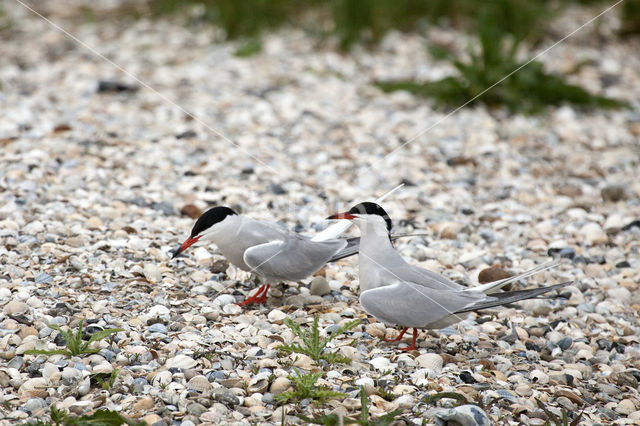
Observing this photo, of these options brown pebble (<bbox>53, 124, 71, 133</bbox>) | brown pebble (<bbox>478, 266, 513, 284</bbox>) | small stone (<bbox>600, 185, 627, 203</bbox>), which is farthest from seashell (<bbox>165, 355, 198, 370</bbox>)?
small stone (<bbox>600, 185, 627, 203</bbox>)

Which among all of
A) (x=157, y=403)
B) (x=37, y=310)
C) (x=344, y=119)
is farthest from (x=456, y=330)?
(x=344, y=119)

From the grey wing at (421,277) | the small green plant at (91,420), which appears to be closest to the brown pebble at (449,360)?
the grey wing at (421,277)

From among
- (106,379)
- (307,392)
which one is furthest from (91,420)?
(307,392)

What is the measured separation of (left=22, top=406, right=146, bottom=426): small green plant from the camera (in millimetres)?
2129

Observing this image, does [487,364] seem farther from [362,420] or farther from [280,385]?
[280,385]

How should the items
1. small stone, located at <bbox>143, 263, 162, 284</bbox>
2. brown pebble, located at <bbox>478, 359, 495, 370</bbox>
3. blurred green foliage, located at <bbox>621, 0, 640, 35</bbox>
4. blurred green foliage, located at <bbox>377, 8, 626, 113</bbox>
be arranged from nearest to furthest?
brown pebble, located at <bbox>478, 359, 495, 370</bbox> < small stone, located at <bbox>143, 263, 162, 284</bbox> < blurred green foliage, located at <bbox>377, 8, 626, 113</bbox> < blurred green foliage, located at <bbox>621, 0, 640, 35</bbox>

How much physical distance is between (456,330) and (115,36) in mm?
4741

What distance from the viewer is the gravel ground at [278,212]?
253 centimetres

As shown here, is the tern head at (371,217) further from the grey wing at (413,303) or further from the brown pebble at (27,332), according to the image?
the brown pebble at (27,332)

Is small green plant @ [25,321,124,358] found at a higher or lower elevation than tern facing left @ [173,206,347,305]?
lower

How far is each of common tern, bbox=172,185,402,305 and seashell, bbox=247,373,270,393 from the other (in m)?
0.56

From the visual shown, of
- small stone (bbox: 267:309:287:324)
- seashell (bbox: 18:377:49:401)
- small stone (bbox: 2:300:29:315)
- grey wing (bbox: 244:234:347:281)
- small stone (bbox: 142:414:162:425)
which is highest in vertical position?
grey wing (bbox: 244:234:347:281)

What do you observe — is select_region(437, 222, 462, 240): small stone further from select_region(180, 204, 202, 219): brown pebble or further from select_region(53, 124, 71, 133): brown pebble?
select_region(53, 124, 71, 133): brown pebble

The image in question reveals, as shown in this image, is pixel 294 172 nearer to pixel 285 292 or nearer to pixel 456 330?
pixel 285 292
